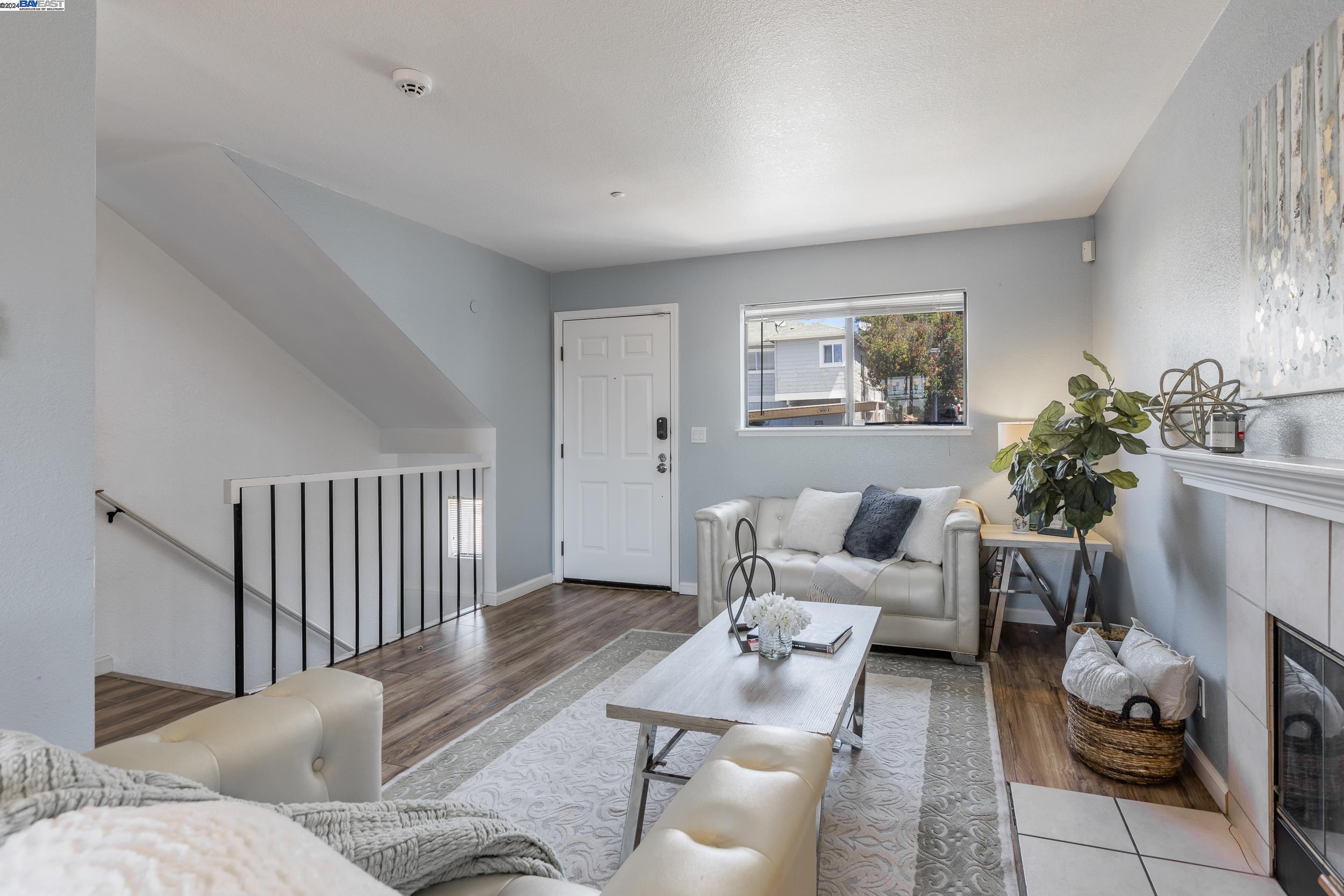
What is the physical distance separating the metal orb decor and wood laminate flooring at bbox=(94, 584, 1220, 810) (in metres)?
1.11

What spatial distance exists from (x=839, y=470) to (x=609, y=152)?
8.15 feet

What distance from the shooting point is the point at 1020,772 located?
7.73 ft

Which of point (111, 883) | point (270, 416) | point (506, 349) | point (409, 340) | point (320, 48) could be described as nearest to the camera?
point (111, 883)

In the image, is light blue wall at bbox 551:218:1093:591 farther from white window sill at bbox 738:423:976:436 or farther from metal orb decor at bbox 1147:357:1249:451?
metal orb decor at bbox 1147:357:1249:451

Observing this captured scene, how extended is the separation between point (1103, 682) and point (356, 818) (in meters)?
2.29

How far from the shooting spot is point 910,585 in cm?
357

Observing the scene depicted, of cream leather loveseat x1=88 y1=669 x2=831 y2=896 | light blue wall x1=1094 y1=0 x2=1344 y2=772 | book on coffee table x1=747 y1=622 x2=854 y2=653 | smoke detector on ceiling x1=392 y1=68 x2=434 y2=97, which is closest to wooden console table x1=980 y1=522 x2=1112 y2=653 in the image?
light blue wall x1=1094 y1=0 x2=1344 y2=772

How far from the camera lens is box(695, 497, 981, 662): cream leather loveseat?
11.3ft

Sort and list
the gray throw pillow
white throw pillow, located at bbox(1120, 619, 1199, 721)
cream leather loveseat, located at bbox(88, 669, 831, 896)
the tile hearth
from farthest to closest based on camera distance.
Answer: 1. the gray throw pillow
2. white throw pillow, located at bbox(1120, 619, 1199, 721)
3. the tile hearth
4. cream leather loveseat, located at bbox(88, 669, 831, 896)

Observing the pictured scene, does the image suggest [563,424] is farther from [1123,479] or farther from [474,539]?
[1123,479]

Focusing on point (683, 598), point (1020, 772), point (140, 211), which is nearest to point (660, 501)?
point (683, 598)

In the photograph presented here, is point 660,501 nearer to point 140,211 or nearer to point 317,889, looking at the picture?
point 140,211

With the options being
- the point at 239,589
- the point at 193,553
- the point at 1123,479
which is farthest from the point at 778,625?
the point at 193,553

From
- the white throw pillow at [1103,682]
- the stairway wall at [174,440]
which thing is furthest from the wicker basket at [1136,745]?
the stairway wall at [174,440]
